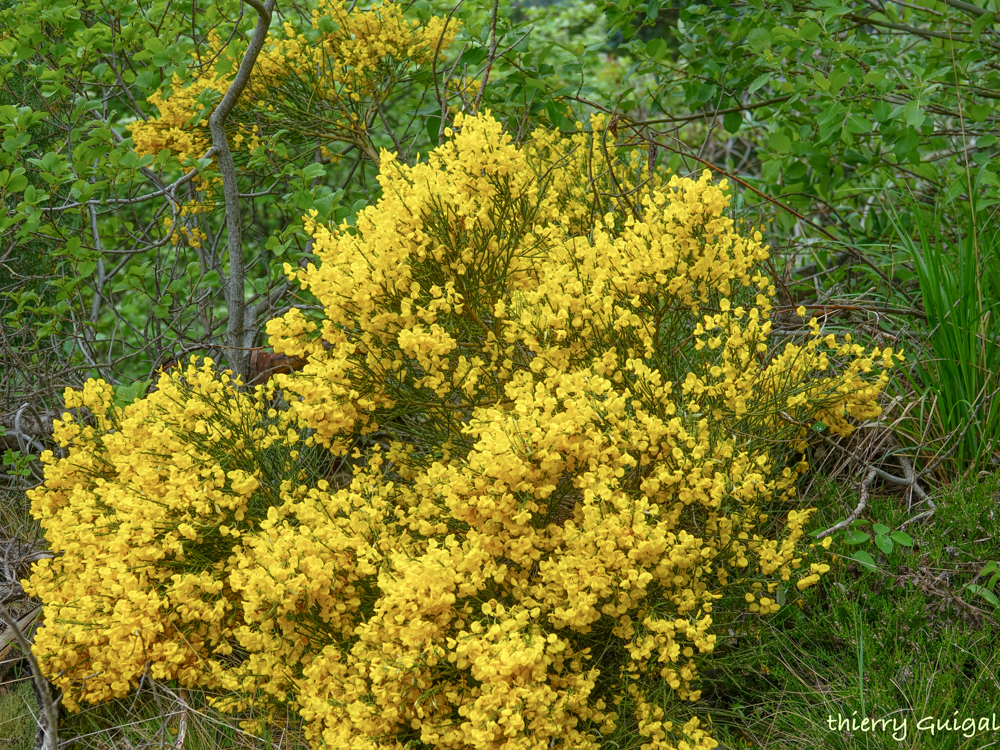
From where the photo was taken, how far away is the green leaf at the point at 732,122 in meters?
3.98

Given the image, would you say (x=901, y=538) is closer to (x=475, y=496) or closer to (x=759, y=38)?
(x=475, y=496)

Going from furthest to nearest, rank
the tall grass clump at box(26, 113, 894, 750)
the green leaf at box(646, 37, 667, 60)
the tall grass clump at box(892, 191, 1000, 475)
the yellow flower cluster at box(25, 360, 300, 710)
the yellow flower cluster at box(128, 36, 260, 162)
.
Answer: the yellow flower cluster at box(128, 36, 260, 162) < the green leaf at box(646, 37, 667, 60) < the tall grass clump at box(892, 191, 1000, 475) < the yellow flower cluster at box(25, 360, 300, 710) < the tall grass clump at box(26, 113, 894, 750)

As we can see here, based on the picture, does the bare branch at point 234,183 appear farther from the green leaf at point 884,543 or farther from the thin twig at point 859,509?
the green leaf at point 884,543

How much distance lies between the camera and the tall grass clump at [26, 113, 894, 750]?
2248mm

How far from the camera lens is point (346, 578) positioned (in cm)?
257

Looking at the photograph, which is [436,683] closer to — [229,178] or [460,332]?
[460,332]

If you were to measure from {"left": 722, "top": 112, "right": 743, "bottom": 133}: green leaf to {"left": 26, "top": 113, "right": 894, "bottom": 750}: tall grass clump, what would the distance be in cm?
128

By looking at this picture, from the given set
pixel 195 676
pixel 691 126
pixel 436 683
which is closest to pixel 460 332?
pixel 436 683

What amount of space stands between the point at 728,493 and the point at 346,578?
115cm

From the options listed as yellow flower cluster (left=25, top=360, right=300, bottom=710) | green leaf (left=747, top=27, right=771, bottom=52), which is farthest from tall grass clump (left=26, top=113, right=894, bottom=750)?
green leaf (left=747, top=27, right=771, bottom=52)

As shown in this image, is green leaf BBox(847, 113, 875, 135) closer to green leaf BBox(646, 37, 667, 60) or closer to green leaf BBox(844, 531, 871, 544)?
green leaf BBox(646, 37, 667, 60)

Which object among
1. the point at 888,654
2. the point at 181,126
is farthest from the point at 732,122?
the point at 181,126

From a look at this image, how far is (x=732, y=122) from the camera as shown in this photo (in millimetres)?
4023

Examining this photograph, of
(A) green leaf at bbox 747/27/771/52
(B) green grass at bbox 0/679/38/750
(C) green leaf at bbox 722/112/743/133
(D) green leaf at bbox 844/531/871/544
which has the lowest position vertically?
(B) green grass at bbox 0/679/38/750
